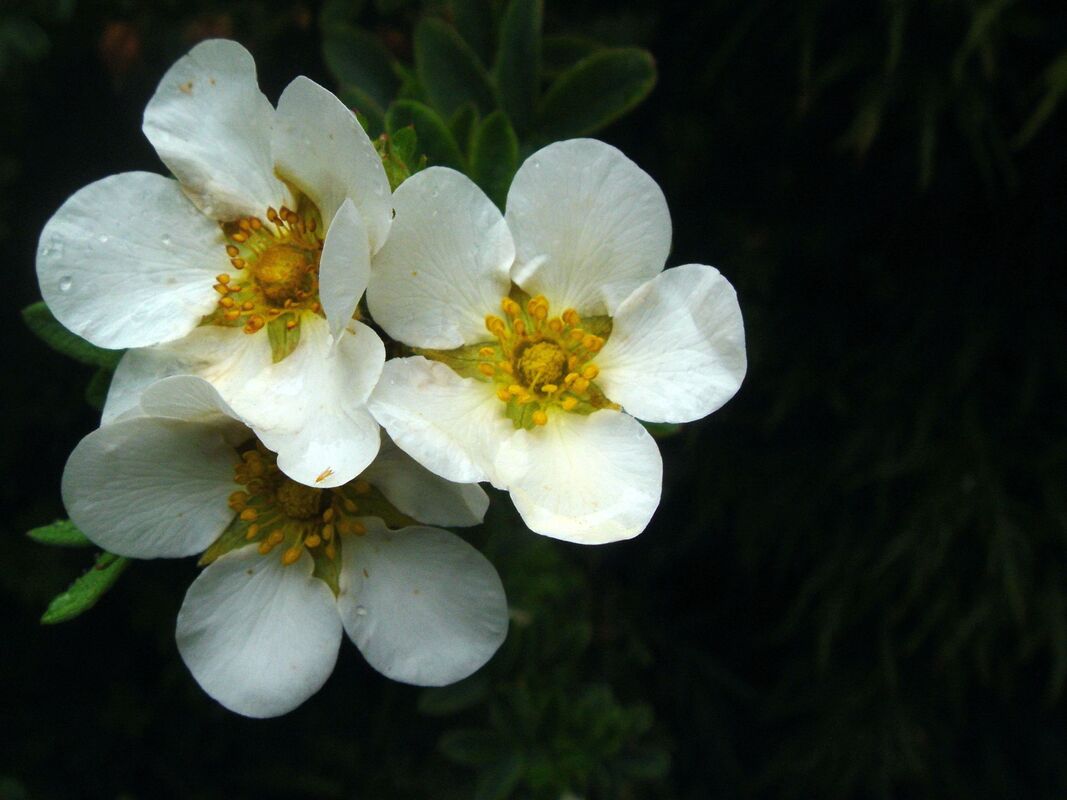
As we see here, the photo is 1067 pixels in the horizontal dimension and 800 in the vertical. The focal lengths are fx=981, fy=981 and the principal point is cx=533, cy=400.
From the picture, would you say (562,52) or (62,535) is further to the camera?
(562,52)

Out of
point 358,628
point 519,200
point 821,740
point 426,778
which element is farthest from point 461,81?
point 821,740

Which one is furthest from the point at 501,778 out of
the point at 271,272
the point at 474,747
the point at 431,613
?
the point at 271,272

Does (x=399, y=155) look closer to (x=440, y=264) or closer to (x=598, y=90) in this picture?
(x=440, y=264)

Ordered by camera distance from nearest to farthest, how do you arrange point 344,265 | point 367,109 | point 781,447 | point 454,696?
point 344,265, point 367,109, point 454,696, point 781,447

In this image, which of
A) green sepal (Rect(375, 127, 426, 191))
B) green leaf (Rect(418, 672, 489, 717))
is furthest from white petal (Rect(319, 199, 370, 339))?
green leaf (Rect(418, 672, 489, 717))

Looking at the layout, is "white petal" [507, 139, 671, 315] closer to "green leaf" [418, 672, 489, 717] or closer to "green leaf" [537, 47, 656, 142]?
"green leaf" [537, 47, 656, 142]

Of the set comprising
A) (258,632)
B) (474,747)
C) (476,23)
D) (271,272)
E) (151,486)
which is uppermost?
(476,23)
